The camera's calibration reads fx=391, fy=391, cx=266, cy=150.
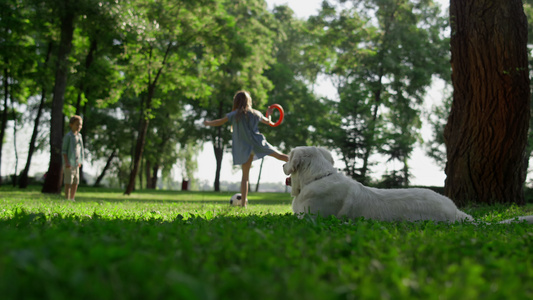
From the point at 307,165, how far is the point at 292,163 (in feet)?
0.71

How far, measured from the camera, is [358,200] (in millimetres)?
5254

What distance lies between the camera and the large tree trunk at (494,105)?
920cm

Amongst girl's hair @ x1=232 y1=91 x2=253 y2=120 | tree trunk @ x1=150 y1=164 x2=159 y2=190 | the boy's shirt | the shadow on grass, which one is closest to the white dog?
girl's hair @ x1=232 y1=91 x2=253 y2=120

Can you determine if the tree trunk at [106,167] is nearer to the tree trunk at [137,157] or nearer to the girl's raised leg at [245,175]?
the tree trunk at [137,157]

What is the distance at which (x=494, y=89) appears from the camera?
9227 mm

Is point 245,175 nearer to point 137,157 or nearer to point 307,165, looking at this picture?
point 307,165

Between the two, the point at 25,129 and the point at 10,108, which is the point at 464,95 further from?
the point at 25,129

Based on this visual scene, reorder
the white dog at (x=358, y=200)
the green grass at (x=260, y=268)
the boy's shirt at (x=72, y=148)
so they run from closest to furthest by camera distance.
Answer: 1. the green grass at (x=260, y=268)
2. the white dog at (x=358, y=200)
3. the boy's shirt at (x=72, y=148)

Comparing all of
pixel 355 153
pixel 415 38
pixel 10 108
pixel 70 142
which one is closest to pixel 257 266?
pixel 70 142

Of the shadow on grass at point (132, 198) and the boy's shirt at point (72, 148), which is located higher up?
the boy's shirt at point (72, 148)

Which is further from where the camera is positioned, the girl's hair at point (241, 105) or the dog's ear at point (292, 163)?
the girl's hair at point (241, 105)

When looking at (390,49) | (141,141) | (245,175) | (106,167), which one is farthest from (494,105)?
(106,167)

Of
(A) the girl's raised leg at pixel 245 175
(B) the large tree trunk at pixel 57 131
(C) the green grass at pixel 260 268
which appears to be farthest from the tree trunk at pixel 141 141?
(C) the green grass at pixel 260 268

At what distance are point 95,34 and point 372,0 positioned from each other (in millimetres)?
19125
